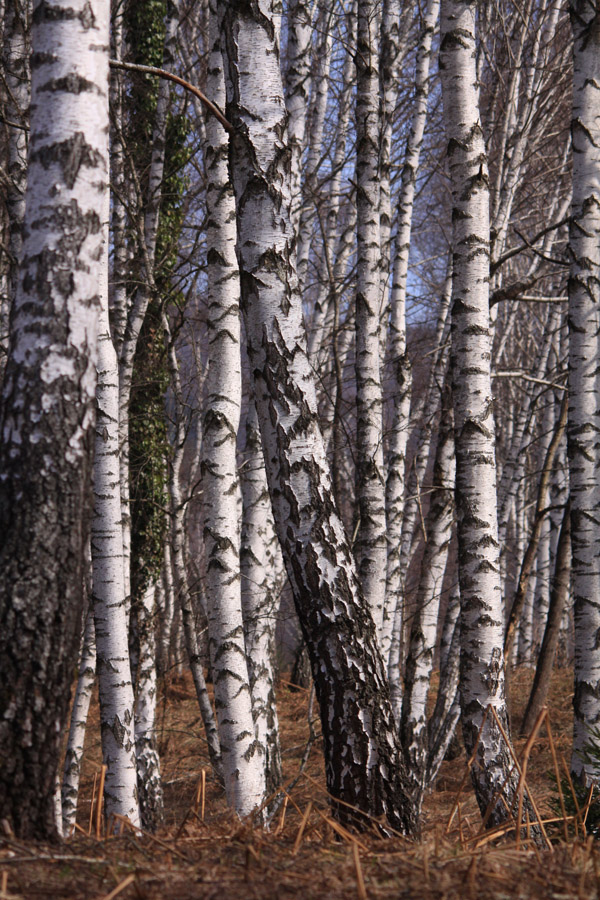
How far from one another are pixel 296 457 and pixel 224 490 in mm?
1889

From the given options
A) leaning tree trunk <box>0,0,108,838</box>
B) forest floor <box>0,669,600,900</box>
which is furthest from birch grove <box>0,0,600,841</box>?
forest floor <box>0,669,600,900</box>

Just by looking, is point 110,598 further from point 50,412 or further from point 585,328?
point 585,328

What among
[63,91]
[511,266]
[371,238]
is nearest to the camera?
[63,91]

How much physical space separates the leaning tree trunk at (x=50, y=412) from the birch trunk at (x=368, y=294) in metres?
3.26

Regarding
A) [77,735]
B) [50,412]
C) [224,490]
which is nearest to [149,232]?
[224,490]

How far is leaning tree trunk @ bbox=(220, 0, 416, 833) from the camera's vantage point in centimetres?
232

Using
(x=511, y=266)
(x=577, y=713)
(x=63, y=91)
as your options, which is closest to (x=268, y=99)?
(x=63, y=91)

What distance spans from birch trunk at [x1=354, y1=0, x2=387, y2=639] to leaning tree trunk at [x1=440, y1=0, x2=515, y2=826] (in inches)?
58.9

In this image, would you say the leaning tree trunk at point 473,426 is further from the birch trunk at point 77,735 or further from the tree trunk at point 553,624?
the tree trunk at point 553,624

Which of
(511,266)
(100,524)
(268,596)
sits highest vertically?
(511,266)

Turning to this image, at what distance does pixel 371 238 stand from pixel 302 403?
2.97 metres

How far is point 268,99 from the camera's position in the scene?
264 cm

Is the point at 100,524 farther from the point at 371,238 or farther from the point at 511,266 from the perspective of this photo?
the point at 511,266

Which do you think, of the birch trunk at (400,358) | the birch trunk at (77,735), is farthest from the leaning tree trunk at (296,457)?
the birch trunk at (77,735)
